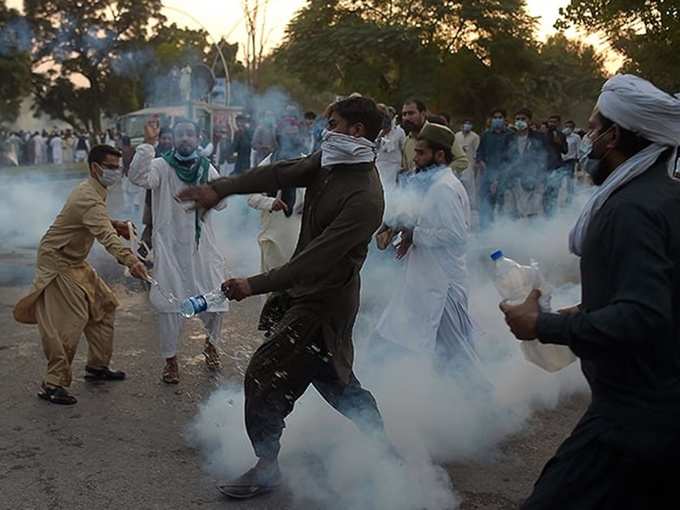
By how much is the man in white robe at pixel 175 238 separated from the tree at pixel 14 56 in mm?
9075

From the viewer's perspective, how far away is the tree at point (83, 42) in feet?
47.4

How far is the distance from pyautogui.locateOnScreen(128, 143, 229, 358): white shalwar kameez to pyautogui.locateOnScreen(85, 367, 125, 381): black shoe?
38 centimetres

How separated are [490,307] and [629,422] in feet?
15.5

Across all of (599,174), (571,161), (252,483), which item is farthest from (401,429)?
(571,161)

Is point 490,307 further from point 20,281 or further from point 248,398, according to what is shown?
point 20,281

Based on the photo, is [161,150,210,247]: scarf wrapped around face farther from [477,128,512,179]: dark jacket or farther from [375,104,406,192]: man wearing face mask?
[477,128,512,179]: dark jacket

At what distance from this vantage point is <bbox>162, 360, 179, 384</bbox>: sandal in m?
5.25

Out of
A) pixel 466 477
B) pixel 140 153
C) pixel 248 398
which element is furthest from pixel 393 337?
pixel 140 153

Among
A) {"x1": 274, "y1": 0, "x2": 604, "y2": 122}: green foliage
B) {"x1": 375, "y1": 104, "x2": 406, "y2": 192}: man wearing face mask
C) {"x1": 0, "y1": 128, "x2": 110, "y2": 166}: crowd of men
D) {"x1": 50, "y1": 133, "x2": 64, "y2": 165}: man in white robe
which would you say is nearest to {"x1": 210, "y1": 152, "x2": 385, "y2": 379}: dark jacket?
{"x1": 375, "y1": 104, "x2": 406, "y2": 192}: man wearing face mask

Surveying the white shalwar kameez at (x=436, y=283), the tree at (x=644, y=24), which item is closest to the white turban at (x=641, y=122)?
the white shalwar kameez at (x=436, y=283)

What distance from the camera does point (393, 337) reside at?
15.3 feet

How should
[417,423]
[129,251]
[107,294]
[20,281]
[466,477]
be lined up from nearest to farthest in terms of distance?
[466,477] < [417,423] < [129,251] < [107,294] < [20,281]

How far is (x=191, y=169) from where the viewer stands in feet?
17.4

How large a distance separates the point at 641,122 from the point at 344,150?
58.5 inches
